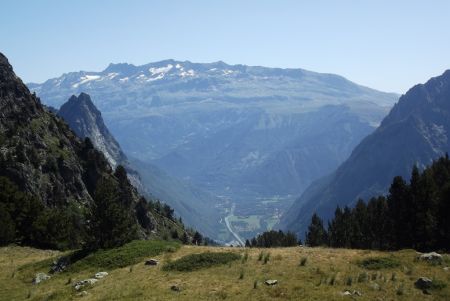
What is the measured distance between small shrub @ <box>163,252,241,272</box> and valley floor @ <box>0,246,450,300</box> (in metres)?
0.80

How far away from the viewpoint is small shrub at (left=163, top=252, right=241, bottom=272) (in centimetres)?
4634

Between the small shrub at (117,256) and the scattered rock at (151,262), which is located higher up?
the scattered rock at (151,262)

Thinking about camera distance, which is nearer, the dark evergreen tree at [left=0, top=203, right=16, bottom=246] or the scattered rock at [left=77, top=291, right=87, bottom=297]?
the scattered rock at [left=77, top=291, right=87, bottom=297]

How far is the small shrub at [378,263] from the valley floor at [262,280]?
38cm

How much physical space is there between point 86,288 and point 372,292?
22968 mm

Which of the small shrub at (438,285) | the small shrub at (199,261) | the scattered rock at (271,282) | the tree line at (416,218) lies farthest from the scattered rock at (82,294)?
the tree line at (416,218)

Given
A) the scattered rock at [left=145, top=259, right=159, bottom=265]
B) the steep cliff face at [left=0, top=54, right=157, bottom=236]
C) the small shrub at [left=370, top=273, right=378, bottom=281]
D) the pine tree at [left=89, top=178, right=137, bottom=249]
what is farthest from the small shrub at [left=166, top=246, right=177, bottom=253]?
the steep cliff face at [left=0, top=54, right=157, bottom=236]

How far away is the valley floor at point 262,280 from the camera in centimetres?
3809

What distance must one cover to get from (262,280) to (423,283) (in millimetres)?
12185

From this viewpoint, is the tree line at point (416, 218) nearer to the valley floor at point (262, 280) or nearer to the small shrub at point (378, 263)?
the small shrub at point (378, 263)

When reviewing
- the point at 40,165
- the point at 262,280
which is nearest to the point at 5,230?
the point at 262,280

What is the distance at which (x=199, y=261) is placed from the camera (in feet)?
156

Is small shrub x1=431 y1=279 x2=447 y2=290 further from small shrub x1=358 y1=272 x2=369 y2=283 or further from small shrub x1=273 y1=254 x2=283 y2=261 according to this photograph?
small shrub x1=273 y1=254 x2=283 y2=261

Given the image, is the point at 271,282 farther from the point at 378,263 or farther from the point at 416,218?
the point at 416,218
